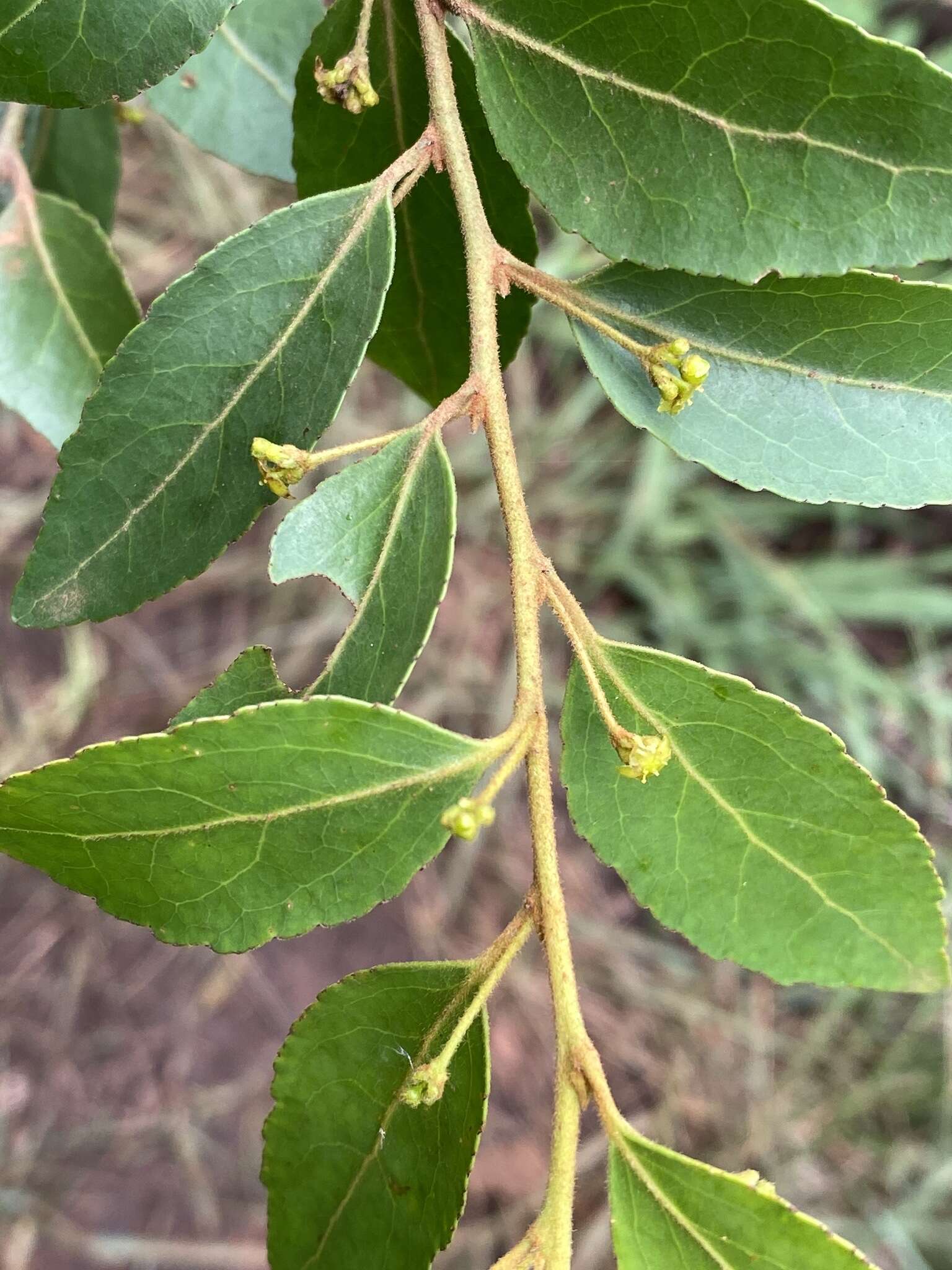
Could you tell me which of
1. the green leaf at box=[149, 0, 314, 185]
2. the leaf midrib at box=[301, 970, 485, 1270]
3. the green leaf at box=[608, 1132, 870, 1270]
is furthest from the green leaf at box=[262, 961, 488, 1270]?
the green leaf at box=[149, 0, 314, 185]

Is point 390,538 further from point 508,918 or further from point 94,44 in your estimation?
point 508,918

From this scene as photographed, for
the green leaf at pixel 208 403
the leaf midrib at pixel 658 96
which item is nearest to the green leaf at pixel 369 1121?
the green leaf at pixel 208 403

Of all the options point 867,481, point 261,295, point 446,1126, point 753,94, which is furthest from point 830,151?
point 446,1126

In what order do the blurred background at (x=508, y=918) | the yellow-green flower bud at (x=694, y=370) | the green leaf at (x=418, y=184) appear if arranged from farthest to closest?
the blurred background at (x=508, y=918), the green leaf at (x=418, y=184), the yellow-green flower bud at (x=694, y=370)

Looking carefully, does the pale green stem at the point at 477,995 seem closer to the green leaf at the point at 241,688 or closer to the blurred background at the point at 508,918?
the green leaf at the point at 241,688

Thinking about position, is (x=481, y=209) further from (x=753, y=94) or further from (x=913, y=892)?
(x=913, y=892)

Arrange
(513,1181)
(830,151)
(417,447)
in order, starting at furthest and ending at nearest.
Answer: (513,1181) < (417,447) < (830,151)
